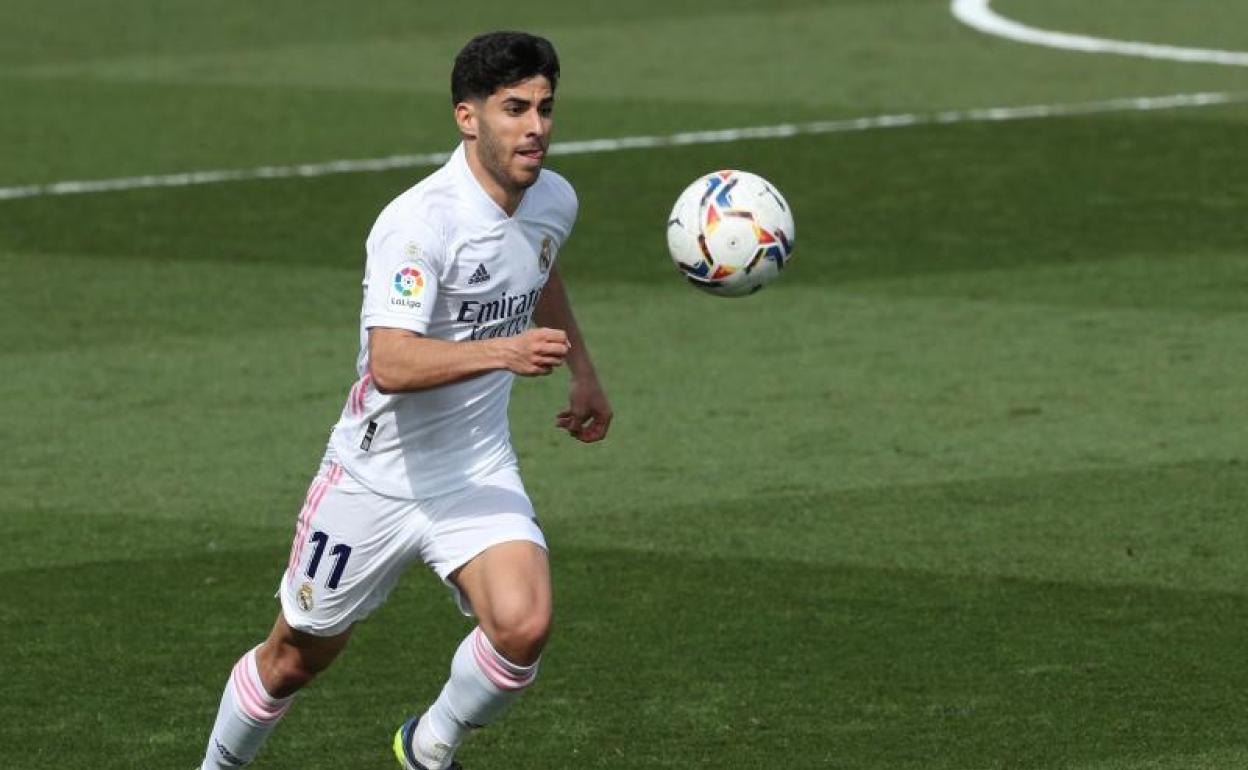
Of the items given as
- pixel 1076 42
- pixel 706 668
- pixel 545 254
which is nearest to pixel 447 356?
pixel 545 254

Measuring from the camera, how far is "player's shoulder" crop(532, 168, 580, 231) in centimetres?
805

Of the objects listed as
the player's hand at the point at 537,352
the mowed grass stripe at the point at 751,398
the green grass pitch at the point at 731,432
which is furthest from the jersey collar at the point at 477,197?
the mowed grass stripe at the point at 751,398

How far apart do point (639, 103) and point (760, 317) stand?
7591 mm

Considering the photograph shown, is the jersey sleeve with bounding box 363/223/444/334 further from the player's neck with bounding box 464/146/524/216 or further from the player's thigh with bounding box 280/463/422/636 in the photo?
the player's thigh with bounding box 280/463/422/636

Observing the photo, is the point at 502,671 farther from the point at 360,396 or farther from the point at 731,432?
the point at 731,432

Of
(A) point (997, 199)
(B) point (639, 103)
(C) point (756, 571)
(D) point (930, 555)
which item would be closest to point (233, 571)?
(C) point (756, 571)

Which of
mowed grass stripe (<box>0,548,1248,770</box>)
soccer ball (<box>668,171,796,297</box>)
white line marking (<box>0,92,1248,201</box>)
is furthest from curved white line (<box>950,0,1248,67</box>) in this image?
soccer ball (<box>668,171,796,297</box>)

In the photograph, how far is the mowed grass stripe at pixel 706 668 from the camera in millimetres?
8531

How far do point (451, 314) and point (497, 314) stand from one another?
149 mm

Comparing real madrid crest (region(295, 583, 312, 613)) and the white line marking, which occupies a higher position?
real madrid crest (region(295, 583, 312, 613))

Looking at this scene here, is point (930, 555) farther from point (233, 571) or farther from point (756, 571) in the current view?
point (233, 571)

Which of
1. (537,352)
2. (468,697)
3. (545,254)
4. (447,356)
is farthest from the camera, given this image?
(545,254)

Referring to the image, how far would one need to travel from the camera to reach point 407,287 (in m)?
7.55

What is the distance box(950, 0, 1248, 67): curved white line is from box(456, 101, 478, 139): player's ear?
17170mm
